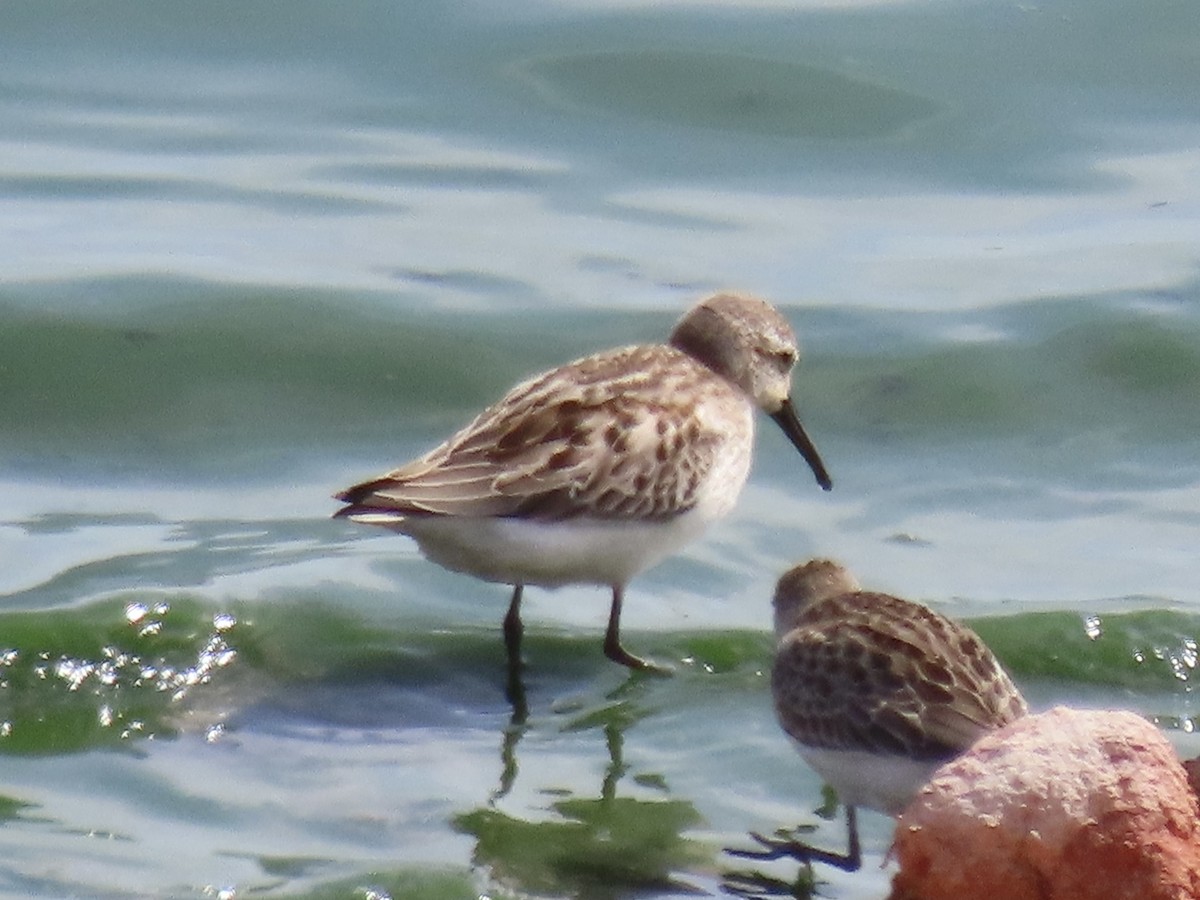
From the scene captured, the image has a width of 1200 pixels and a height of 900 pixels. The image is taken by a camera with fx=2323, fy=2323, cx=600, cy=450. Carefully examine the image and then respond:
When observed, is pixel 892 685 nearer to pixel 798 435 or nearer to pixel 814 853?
pixel 814 853

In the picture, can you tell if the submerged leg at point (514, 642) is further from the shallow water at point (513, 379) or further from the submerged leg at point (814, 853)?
the submerged leg at point (814, 853)

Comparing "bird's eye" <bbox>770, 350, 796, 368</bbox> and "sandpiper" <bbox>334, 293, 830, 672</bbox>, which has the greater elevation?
"bird's eye" <bbox>770, 350, 796, 368</bbox>

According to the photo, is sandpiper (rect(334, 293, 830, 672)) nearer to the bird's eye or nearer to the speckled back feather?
the bird's eye

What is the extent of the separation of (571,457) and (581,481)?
0.28 ft

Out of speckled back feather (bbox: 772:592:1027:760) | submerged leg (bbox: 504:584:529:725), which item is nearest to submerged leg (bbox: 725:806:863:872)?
speckled back feather (bbox: 772:592:1027:760)

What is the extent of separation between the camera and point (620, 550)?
7160 millimetres

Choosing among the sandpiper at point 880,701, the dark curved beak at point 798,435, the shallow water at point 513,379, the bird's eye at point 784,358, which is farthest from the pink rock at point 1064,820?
the dark curved beak at point 798,435

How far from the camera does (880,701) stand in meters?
5.52

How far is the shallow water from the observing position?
6.21 m

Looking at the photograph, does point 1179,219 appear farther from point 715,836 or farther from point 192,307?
point 715,836

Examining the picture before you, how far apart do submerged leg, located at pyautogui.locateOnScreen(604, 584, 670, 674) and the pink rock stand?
238 centimetres

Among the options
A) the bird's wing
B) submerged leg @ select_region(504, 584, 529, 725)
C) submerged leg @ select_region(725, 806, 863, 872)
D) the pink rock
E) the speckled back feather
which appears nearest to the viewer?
the pink rock

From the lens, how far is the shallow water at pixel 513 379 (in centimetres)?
621

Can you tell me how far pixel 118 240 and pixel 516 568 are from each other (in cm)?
441
